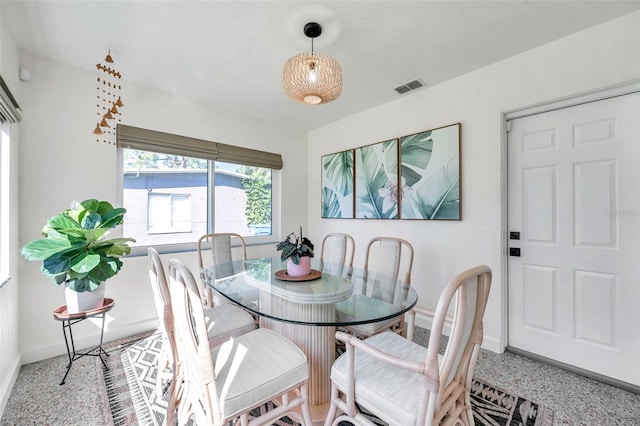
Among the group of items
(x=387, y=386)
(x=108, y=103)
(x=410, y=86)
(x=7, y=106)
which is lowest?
(x=387, y=386)

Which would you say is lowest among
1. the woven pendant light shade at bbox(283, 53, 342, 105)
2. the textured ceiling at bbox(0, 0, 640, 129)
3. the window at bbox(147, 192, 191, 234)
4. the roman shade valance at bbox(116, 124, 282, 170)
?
the window at bbox(147, 192, 191, 234)

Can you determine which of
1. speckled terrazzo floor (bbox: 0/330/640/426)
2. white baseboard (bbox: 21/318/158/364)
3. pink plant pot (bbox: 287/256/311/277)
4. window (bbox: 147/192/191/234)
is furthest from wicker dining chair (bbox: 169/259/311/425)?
window (bbox: 147/192/191/234)

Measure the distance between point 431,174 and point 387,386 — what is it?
2.14m

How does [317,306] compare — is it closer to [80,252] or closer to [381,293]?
[381,293]

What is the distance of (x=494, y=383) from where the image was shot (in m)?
1.92

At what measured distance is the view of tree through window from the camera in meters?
2.77

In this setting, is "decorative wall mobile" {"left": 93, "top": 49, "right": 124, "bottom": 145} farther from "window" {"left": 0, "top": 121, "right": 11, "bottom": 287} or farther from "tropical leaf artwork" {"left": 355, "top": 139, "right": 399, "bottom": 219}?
"tropical leaf artwork" {"left": 355, "top": 139, "right": 399, "bottom": 219}

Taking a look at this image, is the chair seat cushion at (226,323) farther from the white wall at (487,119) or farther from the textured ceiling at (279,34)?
the textured ceiling at (279,34)

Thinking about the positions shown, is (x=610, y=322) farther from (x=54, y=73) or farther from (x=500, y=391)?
(x=54, y=73)

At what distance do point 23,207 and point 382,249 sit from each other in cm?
301

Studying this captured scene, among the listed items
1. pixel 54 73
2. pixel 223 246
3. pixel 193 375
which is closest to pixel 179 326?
pixel 193 375

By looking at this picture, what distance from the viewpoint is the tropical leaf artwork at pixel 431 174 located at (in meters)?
2.59

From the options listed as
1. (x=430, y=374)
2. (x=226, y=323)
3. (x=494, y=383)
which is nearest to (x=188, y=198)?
(x=226, y=323)

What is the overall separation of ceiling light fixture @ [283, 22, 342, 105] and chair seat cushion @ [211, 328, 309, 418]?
5.32 ft
